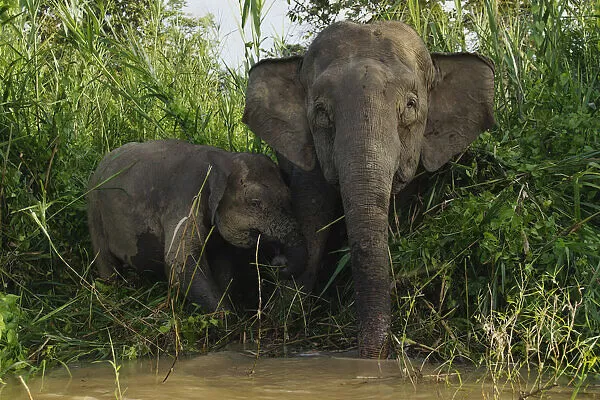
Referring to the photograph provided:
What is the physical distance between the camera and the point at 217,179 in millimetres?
5125

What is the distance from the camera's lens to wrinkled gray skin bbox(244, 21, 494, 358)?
418cm

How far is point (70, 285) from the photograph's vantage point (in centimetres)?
543

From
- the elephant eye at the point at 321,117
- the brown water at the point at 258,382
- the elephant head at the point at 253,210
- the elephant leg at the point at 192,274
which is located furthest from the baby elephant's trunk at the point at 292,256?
the brown water at the point at 258,382

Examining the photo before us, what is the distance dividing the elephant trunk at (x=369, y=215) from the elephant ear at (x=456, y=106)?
2.14 feet

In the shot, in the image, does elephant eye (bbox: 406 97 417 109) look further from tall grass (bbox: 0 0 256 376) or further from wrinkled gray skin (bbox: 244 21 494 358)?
tall grass (bbox: 0 0 256 376)

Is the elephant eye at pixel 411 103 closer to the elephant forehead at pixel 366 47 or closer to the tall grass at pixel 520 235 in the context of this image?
the elephant forehead at pixel 366 47

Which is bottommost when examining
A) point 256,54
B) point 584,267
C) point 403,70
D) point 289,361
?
point 289,361

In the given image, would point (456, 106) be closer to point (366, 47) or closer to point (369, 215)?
point (366, 47)

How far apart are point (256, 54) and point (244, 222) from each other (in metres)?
2.18

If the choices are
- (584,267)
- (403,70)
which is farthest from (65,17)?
(584,267)

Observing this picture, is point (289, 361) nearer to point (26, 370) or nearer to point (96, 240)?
point (26, 370)

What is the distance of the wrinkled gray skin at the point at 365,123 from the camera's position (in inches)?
165

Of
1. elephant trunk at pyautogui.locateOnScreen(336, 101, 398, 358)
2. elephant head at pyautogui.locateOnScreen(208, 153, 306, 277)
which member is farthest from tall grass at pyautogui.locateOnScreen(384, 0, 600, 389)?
elephant head at pyautogui.locateOnScreen(208, 153, 306, 277)

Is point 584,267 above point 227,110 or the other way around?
the other way around
